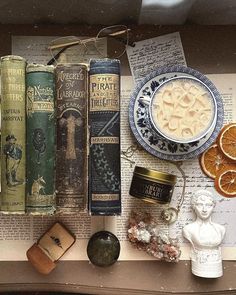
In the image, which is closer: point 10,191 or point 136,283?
point 10,191

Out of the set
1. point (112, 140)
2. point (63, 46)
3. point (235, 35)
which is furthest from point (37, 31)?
point (235, 35)

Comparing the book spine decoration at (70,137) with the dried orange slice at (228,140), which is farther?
the dried orange slice at (228,140)

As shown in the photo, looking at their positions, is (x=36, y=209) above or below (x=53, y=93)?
below

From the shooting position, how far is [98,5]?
1.01 metres

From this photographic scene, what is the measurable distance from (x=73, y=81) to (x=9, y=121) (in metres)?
0.15

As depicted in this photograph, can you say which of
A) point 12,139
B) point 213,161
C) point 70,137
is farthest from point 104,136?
point 213,161

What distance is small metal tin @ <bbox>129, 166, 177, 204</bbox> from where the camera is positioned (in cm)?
101

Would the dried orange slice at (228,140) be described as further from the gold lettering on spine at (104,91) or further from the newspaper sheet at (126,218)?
the gold lettering on spine at (104,91)

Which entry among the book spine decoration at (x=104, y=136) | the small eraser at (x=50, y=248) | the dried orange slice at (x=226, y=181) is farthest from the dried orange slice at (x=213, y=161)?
the small eraser at (x=50, y=248)

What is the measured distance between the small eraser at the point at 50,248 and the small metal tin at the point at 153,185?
19 centimetres

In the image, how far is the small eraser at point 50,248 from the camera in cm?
104

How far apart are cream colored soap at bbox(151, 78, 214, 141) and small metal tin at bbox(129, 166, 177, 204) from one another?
0.09m

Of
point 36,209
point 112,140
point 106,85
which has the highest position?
point 106,85

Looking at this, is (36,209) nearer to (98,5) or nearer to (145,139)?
(145,139)
